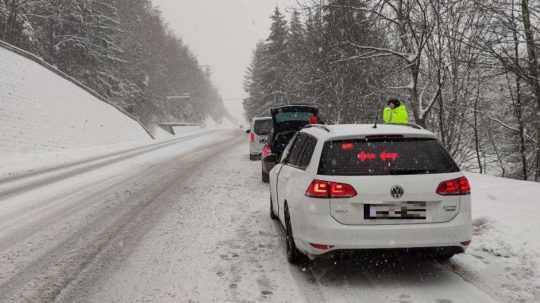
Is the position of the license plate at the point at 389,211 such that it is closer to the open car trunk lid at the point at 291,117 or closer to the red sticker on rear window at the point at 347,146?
the red sticker on rear window at the point at 347,146

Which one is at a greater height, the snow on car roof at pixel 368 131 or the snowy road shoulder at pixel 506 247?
the snow on car roof at pixel 368 131

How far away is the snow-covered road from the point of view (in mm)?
4336

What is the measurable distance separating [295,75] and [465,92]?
34.1m

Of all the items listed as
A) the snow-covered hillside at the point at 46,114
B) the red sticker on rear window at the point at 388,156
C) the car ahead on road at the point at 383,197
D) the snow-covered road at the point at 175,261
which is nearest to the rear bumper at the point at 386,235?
the car ahead on road at the point at 383,197

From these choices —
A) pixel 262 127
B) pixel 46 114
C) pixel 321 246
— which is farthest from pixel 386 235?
pixel 46 114

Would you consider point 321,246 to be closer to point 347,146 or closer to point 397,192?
point 397,192

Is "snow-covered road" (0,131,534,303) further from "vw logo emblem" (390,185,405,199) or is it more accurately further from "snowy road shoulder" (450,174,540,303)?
"vw logo emblem" (390,185,405,199)

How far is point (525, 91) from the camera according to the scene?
57.0ft

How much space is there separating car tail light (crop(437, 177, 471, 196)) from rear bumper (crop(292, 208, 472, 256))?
0.23m

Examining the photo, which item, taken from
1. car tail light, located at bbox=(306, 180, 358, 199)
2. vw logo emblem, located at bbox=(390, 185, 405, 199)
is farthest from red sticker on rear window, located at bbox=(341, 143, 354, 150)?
vw logo emblem, located at bbox=(390, 185, 405, 199)

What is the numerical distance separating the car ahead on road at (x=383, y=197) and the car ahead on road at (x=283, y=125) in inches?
269

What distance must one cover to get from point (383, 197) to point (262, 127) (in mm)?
13577

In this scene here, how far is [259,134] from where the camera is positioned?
17.7m

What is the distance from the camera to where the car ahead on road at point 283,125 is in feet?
39.8
